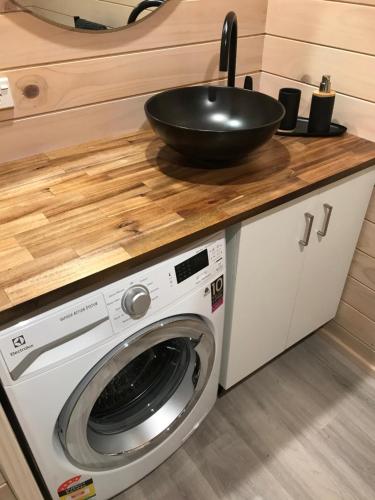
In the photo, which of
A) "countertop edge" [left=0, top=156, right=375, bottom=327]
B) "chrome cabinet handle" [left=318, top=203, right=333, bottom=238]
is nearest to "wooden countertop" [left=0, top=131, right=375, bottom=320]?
"countertop edge" [left=0, top=156, right=375, bottom=327]

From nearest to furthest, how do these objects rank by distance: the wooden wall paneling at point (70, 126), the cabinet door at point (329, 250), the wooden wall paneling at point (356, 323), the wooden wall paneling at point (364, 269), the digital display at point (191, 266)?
the digital display at point (191, 266)
the wooden wall paneling at point (70, 126)
the cabinet door at point (329, 250)
the wooden wall paneling at point (364, 269)
the wooden wall paneling at point (356, 323)

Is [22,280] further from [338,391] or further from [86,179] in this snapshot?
[338,391]

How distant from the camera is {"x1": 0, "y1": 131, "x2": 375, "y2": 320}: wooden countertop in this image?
898 millimetres

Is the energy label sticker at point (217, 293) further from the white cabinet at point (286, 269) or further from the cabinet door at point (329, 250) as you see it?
the cabinet door at point (329, 250)

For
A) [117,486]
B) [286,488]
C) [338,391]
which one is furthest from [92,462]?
[338,391]

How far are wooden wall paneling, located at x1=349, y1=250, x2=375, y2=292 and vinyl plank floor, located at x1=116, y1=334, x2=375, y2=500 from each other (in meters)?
0.39

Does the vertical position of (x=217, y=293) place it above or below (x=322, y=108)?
below

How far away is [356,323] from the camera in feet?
5.84

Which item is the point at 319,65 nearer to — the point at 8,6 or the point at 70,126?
the point at 70,126

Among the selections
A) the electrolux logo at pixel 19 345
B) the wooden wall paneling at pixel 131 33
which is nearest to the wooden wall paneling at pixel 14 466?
the electrolux logo at pixel 19 345

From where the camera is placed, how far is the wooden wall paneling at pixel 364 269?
1614 mm

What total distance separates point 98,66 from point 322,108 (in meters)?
0.75

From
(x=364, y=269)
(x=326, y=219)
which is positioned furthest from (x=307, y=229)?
(x=364, y=269)

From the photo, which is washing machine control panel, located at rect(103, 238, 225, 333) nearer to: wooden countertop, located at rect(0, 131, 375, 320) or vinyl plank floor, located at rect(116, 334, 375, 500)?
wooden countertop, located at rect(0, 131, 375, 320)
